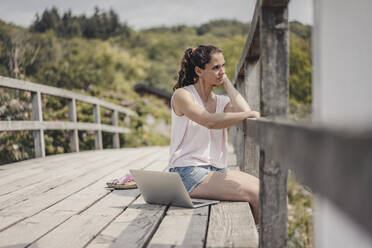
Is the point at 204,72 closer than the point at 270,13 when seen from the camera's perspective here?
No

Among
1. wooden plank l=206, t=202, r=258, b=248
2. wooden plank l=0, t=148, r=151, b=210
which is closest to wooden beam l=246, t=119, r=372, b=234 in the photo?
wooden plank l=206, t=202, r=258, b=248

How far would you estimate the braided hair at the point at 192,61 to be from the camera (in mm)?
2369

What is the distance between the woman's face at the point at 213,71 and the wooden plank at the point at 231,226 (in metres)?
0.79

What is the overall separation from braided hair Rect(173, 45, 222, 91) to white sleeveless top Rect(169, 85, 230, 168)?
0.13 m

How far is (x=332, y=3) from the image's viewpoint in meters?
2.96

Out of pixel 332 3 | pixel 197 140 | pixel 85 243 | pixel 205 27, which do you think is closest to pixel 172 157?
pixel 197 140

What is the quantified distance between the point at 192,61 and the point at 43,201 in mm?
1217

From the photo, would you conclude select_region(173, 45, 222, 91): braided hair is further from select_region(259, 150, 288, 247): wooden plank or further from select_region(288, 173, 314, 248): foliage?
select_region(288, 173, 314, 248): foliage

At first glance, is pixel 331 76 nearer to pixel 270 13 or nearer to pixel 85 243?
pixel 270 13

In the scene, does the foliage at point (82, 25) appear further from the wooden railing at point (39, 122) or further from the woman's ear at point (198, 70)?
the woman's ear at point (198, 70)

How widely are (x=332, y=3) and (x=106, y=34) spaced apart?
38.4 meters

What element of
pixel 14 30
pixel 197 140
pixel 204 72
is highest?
pixel 14 30

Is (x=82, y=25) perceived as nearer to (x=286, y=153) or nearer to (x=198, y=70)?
A: (x=198, y=70)

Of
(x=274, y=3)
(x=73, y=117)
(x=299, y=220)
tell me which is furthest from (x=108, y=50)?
(x=274, y=3)
